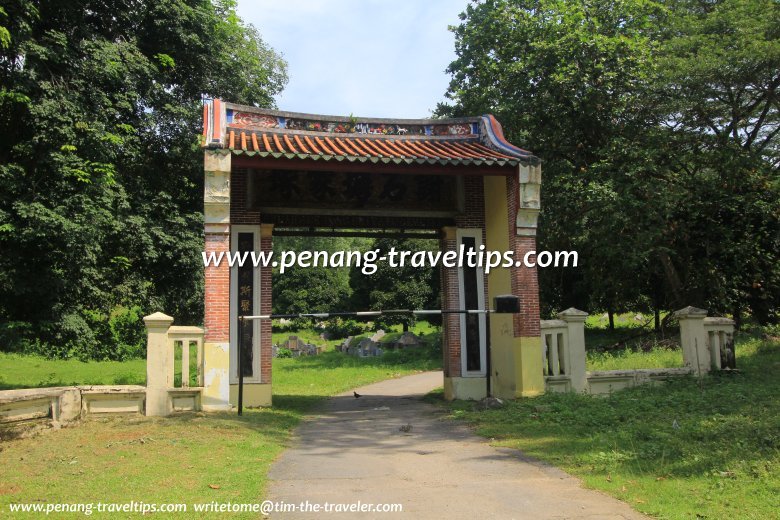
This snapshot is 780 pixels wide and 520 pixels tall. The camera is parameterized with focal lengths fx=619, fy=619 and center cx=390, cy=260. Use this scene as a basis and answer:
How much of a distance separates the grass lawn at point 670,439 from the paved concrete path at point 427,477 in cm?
35

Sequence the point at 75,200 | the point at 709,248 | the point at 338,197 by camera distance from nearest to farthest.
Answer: the point at 338,197 → the point at 75,200 → the point at 709,248

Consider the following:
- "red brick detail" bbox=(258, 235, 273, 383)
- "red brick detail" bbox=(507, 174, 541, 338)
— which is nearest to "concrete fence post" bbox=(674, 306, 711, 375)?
"red brick detail" bbox=(507, 174, 541, 338)

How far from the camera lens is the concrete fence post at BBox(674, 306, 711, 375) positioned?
11.4 metres

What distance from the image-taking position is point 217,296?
10.5 metres

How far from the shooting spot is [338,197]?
13062 mm

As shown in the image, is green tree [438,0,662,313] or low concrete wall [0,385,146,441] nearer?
low concrete wall [0,385,146,441]

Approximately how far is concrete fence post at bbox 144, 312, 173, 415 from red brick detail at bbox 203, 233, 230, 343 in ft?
2.90

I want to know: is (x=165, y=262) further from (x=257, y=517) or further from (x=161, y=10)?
(x=257, y=517)

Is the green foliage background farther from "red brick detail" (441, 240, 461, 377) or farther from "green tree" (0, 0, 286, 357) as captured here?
"red brick detail" (441, 240, 461, 377)

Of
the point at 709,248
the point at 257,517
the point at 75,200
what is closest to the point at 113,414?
the point at 257,517

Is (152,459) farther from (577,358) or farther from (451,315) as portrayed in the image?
(451,315)

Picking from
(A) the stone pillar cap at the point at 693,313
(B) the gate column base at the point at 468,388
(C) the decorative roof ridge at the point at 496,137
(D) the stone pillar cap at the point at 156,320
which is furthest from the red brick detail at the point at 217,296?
(A) the stone pillar cap at the point at 693,313

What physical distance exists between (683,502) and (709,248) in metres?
14.0

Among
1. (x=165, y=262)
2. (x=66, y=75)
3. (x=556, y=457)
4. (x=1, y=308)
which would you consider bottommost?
(x=556, y=457)
